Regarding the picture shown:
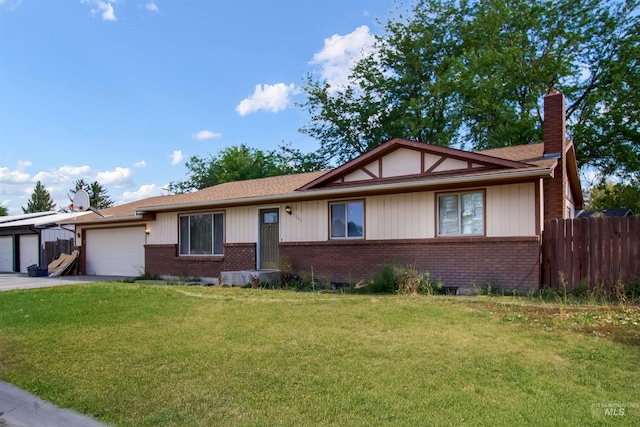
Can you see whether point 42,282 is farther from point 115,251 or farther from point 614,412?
point 614,412

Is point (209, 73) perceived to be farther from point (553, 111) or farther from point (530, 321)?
point (530, 321)

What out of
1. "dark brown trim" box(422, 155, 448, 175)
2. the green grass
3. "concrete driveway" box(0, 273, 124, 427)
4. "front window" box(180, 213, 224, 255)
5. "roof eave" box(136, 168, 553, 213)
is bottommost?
"concrete driveway" box(0, 273, 124, 427)

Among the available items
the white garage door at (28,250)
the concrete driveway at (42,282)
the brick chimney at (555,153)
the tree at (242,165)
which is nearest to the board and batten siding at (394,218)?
the brick chimney at (555,153)

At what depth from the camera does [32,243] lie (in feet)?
80.8

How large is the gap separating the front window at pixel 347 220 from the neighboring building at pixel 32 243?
15544 millimetres

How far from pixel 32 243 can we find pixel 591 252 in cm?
2695

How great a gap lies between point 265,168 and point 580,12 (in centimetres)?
2465

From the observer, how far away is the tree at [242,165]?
1319 inches

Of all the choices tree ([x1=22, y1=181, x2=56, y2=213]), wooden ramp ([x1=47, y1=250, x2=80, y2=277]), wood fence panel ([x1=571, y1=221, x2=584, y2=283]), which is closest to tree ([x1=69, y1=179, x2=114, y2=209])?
tree ([x1=22, y1=181, x2=56, y2=213])

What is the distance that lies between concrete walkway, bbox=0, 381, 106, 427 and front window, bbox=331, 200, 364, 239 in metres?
9.36

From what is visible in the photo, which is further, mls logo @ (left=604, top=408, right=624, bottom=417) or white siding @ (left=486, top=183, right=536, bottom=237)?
white siding @ (left=486, top=183, right=536, bottom=237)

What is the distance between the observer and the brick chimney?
10.8 m

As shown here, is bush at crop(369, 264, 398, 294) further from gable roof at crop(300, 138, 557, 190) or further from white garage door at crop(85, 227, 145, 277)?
white garage door at crop(85, 227, 145, 277)

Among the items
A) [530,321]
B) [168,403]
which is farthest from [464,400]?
Answer: [530,321]
